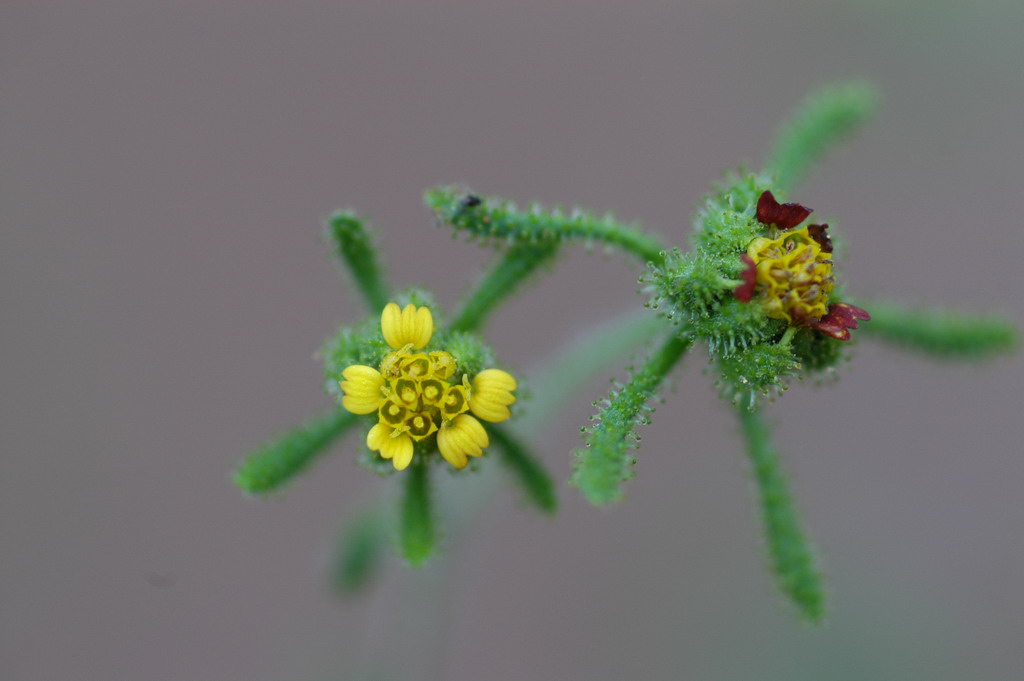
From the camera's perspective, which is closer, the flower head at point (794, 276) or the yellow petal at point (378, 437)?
the flower head at point (794, 276)

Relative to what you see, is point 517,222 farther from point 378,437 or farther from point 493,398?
point 378,437

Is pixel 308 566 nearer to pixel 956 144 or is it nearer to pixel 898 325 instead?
pixel 898 325

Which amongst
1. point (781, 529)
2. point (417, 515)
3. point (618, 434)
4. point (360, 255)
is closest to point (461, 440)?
point (618, 434)

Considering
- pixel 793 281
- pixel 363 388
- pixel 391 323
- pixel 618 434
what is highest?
pixel 793 281

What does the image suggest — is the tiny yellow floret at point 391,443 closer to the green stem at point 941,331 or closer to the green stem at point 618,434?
the green stem at point 618,434

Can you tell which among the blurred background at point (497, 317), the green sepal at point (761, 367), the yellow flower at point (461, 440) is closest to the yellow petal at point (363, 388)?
the yellow flower at point (461, 440)
